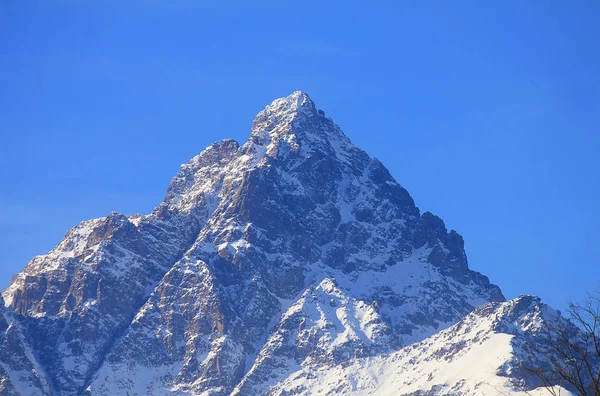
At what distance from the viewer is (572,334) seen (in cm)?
5156

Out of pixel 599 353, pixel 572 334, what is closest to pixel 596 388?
pixel 599 353

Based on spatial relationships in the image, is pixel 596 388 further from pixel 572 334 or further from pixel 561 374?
pixel 572 334

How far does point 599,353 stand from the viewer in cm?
4375

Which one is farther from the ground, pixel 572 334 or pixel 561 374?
pixel 572 334

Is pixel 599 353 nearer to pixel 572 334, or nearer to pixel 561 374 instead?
pixel 561 374

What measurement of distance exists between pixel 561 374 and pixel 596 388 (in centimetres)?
152

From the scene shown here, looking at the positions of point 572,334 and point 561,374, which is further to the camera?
point 572,334

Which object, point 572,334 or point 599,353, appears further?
point 572,334

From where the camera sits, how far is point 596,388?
4300 cm

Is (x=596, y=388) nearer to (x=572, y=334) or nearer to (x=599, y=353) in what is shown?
(x=599, y=353)

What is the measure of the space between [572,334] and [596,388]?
8.69m

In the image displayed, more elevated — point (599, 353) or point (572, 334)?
point (572, 334)

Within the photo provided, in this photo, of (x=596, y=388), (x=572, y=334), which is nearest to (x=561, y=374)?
(x=596, y=388)

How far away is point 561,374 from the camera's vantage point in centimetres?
4259
